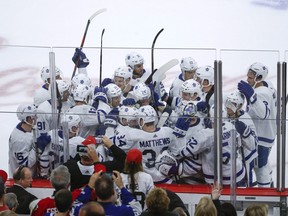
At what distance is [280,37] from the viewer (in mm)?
12609

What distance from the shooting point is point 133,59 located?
33.9 ft

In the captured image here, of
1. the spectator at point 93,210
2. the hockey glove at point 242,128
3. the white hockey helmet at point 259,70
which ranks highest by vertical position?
the white hockey helmet at point 259,70

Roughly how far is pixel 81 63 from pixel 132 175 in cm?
184

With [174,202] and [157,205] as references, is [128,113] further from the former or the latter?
[157,205]

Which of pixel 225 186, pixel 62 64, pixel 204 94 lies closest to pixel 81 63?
pixel 62 64

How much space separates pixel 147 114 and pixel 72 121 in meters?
0.55

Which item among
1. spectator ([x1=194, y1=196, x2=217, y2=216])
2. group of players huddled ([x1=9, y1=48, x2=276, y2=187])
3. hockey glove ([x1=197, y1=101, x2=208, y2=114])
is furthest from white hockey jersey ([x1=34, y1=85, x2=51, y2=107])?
spectator ([x1=194, y1=196, x2=217, y2=216])

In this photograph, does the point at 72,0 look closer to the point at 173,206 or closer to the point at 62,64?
the point at 62,64

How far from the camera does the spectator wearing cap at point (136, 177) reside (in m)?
8.52

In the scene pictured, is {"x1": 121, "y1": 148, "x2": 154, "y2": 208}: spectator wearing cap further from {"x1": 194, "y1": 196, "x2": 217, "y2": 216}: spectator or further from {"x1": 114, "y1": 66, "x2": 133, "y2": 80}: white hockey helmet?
{"x1": 114, "y1": 66, "x2": 133, "y2": 80}: white hockey helmet

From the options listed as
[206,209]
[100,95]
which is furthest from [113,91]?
[206,209]

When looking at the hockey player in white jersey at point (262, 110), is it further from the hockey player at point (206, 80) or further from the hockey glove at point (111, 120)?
the hockey glove at point (111, 120)

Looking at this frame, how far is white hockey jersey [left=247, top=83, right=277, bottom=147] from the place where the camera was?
905 centimetres

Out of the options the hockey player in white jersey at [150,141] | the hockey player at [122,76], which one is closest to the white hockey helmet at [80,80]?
the hockey player at [122,76]
